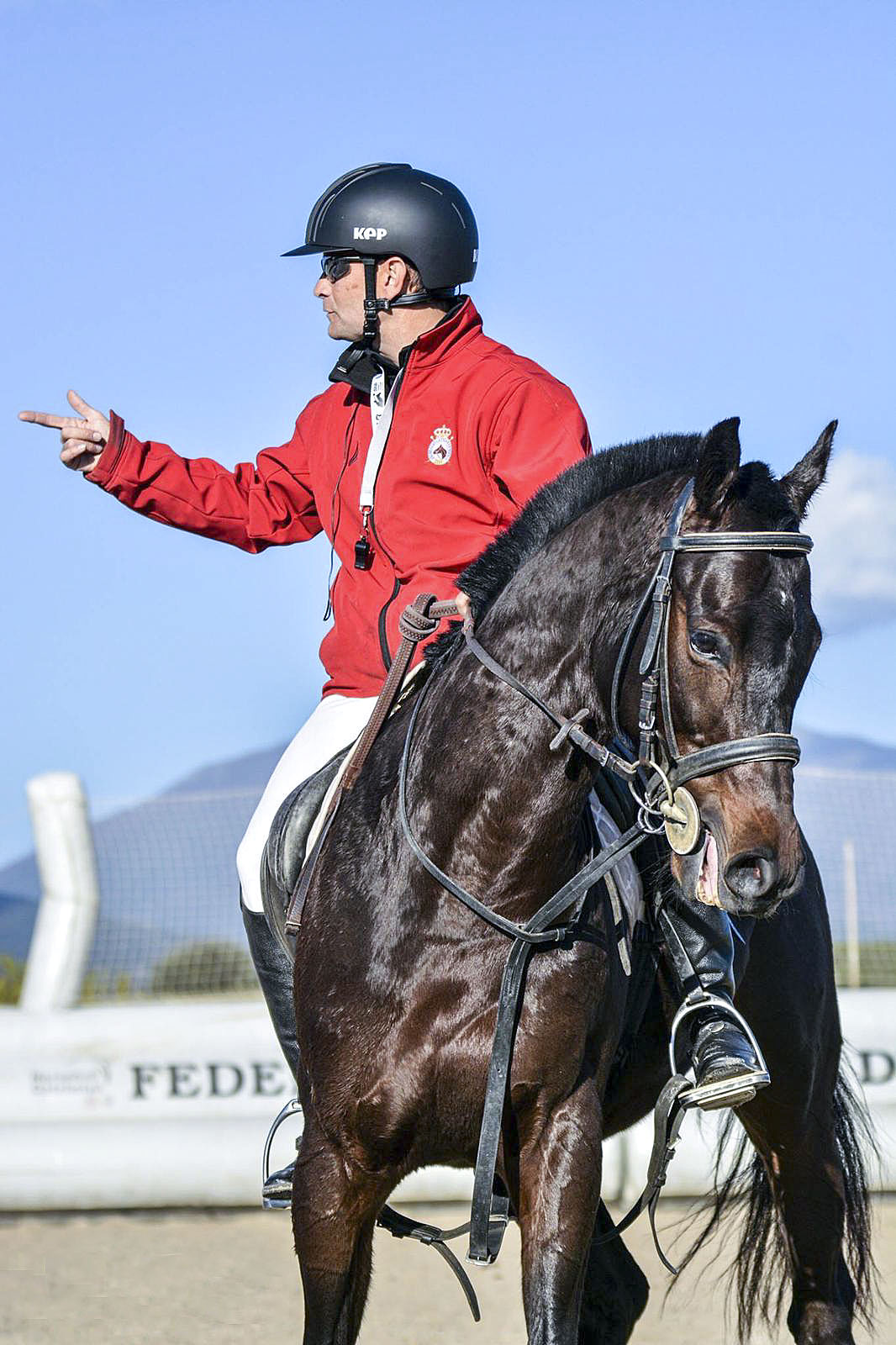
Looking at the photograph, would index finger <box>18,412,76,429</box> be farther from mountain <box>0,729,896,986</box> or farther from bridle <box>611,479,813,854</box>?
mountain <box>0,729,896,986</box>

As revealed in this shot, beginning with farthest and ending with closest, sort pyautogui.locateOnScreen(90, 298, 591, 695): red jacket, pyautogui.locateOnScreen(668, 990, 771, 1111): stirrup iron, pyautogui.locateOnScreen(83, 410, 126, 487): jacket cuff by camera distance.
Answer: pyautogui.locateOnScreen(83, 410, 126, 487): jacket cuff < pyautogui.locateOnScreen(90, 298, 591, 695): red jacket < pyautogui.locateOnScreen(668, 990, 771, 1111): stirrup iron

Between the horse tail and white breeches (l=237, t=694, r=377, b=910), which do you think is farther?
the horse tail

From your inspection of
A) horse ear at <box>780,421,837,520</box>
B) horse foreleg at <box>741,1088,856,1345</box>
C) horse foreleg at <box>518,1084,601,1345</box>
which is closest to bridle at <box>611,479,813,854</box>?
horse ear at <box>780,421,837,520</box>

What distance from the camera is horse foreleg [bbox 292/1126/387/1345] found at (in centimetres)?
337

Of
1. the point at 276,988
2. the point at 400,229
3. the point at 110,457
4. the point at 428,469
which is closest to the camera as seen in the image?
the point at 428,469

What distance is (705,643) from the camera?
2857 mm

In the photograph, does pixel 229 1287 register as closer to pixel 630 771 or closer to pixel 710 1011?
pixel 710 1011

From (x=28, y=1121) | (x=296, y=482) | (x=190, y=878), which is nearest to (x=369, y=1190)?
(x=296, y=482)

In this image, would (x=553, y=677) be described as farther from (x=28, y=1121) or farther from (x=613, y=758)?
(x=28, y=1121)

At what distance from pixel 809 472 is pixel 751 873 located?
0.89 metres

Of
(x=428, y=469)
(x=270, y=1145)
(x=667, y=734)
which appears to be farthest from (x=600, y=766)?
(x=270, y=1145)

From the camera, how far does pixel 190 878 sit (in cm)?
927

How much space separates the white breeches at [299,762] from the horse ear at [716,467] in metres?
1.30

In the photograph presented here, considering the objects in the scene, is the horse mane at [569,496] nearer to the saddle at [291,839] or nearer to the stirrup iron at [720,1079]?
the saddle at [291,839]
